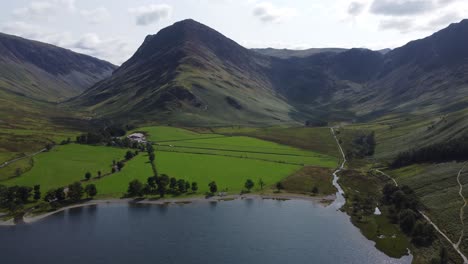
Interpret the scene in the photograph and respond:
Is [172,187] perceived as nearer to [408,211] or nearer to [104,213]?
[104,213]

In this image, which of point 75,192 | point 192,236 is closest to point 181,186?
point 75,192

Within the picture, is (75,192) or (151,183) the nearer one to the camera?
(75,192)

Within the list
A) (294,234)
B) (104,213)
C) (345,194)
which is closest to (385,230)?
(294,234)

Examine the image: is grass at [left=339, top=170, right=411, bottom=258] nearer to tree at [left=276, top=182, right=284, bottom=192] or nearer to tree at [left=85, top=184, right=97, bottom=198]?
tree at [left=276, top=182, right=284, bottom=192]

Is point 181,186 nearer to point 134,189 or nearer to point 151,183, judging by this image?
point 151,183

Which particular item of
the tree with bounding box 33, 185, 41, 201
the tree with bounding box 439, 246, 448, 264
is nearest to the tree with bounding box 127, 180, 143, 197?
the tree with bounding box 33, 185, 41, 201
